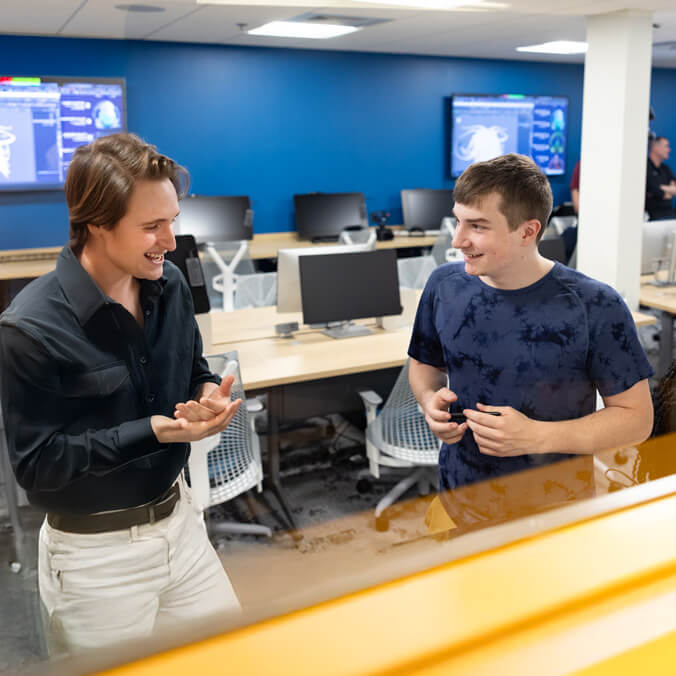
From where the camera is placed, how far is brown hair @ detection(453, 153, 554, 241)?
143 centimetres

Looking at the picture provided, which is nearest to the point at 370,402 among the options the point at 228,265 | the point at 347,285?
the point at 347,285

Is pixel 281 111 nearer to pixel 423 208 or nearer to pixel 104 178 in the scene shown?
pixel 423 208

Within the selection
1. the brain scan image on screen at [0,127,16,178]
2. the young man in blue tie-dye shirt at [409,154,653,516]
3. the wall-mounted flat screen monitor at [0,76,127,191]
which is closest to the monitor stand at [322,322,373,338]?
the young man in blue tie-dye shirt at [409,154,653,516]

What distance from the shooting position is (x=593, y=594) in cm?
62

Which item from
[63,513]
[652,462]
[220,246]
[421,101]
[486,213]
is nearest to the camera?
[652,462]

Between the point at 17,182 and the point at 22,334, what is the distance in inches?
206

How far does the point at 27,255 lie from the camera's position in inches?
226

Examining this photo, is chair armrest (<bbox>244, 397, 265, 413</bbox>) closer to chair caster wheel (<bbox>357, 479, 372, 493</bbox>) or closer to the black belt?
chair caster wheel (<bbox>357, 479, 372, 493</bbox>)

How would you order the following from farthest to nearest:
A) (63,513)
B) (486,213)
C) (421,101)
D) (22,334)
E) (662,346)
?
1. (421,101)
2. (662,346)
3. (486,213)
4. (63,513)
5. (22,334)

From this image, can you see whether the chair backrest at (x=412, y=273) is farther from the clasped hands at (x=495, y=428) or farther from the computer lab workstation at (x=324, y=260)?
the clasped hands at (x=495, y=428)

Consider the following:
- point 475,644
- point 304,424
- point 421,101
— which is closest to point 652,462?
point 475,644

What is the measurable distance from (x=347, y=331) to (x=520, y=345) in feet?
7.08

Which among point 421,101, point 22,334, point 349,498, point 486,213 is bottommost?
point 349,498

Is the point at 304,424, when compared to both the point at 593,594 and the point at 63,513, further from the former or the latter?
the point at 593,594
